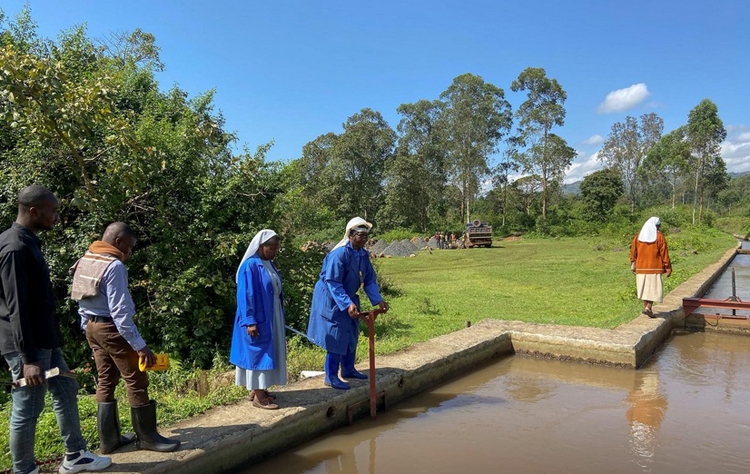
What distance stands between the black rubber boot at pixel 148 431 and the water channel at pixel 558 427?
712 millimetres

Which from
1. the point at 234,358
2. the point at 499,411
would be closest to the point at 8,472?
the point at 234,358

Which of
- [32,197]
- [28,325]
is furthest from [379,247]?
[28,325]

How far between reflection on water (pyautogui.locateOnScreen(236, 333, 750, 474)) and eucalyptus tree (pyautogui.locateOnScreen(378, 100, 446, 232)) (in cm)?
2816

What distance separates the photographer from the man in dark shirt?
8.83 feet

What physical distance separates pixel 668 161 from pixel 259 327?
4494 centimetres

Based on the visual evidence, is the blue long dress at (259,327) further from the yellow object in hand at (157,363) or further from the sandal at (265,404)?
the yellow object in hand at (157,363)

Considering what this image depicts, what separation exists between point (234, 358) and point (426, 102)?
39.3m

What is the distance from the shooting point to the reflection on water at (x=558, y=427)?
3.91 metres

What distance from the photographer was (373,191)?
3666 cm

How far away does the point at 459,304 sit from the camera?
10.6m

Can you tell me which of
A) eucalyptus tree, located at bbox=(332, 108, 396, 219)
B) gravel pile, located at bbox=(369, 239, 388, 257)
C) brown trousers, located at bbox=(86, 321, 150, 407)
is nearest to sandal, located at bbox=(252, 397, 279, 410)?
brown trousers, located at bbox=(86, 321, 150, 407)

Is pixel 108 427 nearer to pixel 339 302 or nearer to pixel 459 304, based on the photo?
pixel 339 302

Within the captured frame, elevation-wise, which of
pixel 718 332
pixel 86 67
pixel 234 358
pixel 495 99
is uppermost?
pixel 495 99

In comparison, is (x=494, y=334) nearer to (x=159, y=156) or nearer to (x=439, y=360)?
(x=439, y=360)
